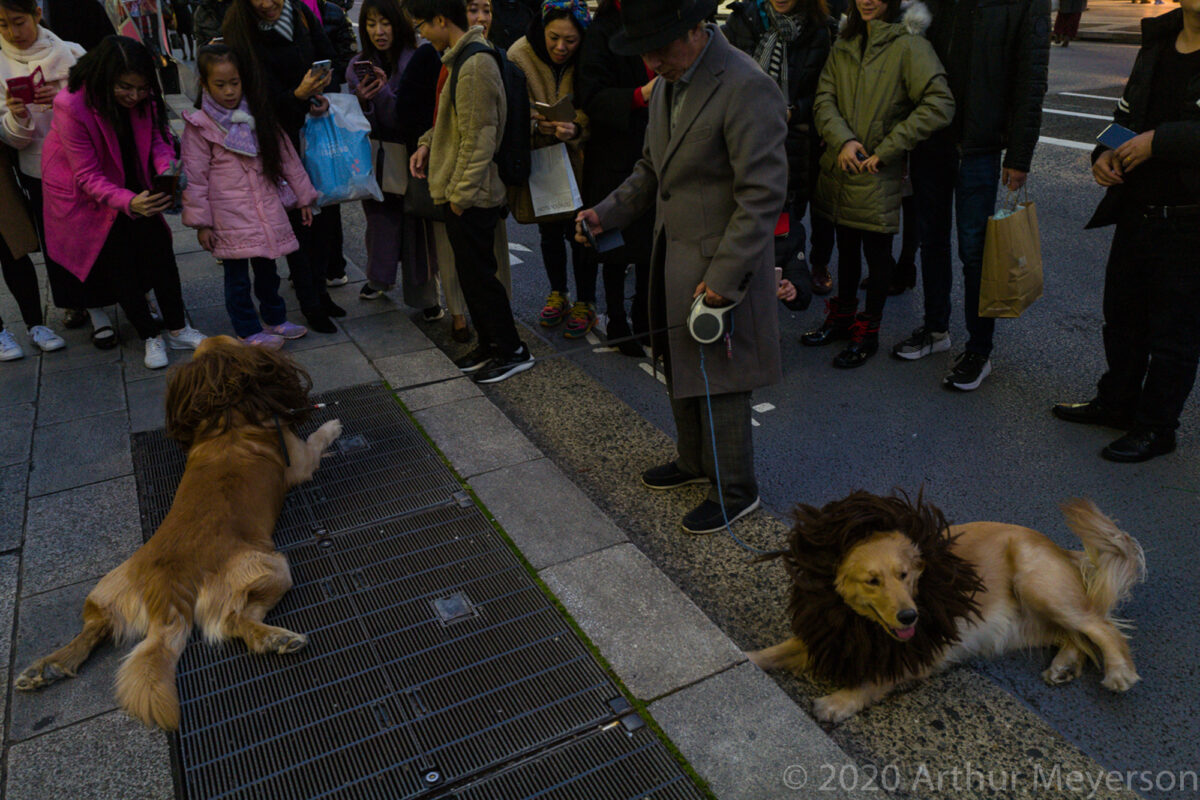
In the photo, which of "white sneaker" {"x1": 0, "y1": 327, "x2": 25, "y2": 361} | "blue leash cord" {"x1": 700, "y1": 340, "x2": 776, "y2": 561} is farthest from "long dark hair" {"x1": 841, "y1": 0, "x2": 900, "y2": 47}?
"white sneaker" {"x1": 0, "y1": 327, "x2": 25, "y2": 361}

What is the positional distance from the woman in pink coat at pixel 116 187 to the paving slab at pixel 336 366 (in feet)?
2.76

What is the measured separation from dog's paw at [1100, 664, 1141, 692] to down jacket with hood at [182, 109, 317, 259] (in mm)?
4829

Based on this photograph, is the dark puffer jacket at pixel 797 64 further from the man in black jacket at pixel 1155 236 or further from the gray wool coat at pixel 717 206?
the gray wool coat at pixel 717 206

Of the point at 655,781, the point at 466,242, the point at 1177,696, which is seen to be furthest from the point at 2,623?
the point at 1177,696

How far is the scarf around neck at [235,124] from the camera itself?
16.9 feet

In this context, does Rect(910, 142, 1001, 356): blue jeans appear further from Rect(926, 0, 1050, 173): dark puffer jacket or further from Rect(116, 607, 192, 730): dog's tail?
Rect(116, 607, 192, 730): dog's tail

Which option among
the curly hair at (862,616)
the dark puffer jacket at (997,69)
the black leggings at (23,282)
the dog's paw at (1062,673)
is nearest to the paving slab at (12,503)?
the black leggings at (23,282)

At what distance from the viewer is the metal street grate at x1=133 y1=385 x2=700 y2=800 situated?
265 cm

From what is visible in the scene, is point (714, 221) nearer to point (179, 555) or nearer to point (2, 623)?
point (179, 555)

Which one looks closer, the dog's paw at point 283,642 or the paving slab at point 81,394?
the dog's paw at point 283,642

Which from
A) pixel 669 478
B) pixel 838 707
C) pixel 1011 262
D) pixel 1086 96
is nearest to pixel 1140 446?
pixel 1011 262

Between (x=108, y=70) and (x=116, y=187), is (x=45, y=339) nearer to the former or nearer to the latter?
(x=116, y=187)

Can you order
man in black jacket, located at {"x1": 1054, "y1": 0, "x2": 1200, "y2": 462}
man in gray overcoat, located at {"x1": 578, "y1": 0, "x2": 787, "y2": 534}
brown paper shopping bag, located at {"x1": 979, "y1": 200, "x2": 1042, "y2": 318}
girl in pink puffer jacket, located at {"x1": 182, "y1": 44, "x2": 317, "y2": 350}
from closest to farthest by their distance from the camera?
man in gray overcoat, located at {"x1": 578, "y1": 0, "x2": 787, "y2": 534} < man in black jacket, located at {"x1": 1054, "y1": 0, "x2": 1200, "y2": 462} < brown paper shopping bag, located at {"x1": 979, "y1": 200, "x2": 1042, "y2": 318} < girl in pink puffer jacket, located at {"x1": 182, "y1": 44, "x2": 317, "y2": 350}

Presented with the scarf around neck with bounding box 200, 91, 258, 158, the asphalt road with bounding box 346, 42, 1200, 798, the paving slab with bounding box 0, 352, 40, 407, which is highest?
the scarf around neck with bounding box 200, 91, 258, 158
